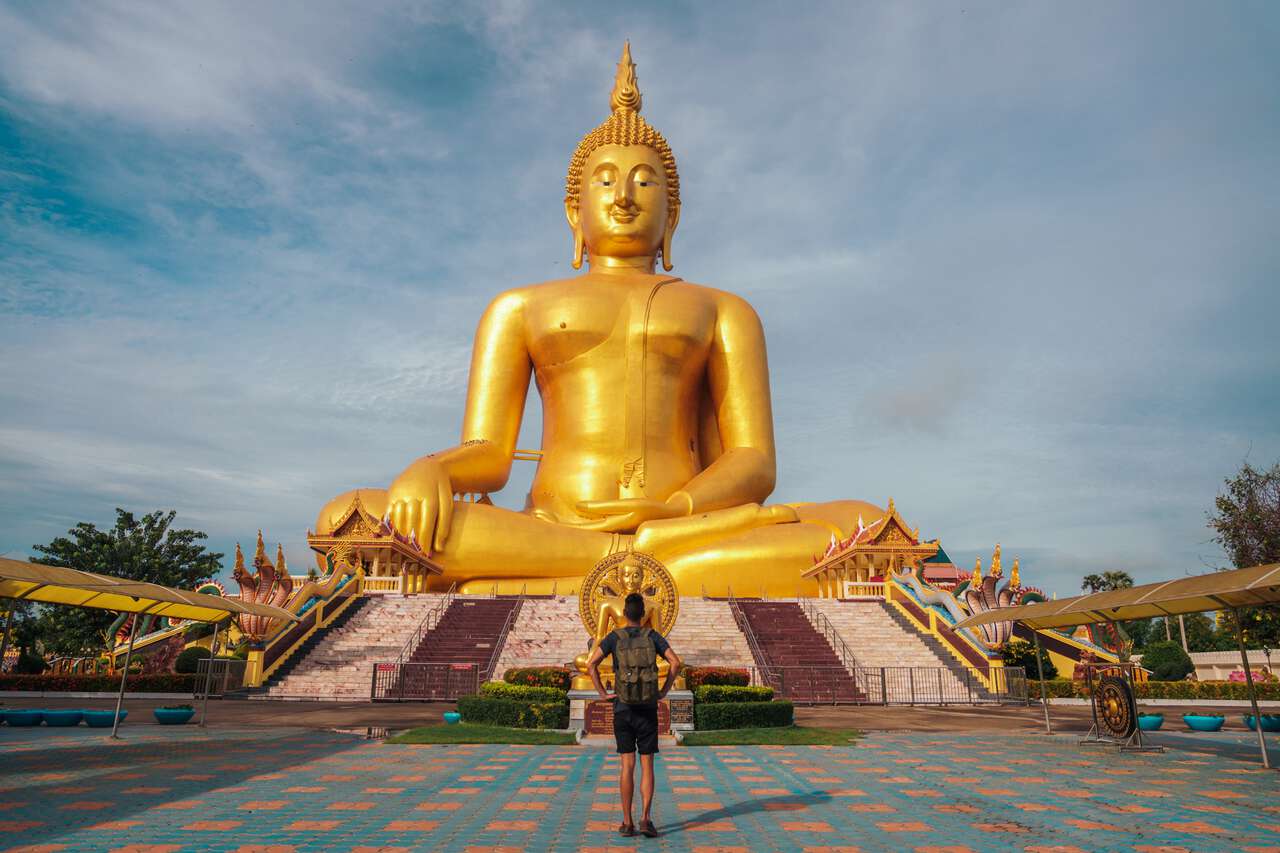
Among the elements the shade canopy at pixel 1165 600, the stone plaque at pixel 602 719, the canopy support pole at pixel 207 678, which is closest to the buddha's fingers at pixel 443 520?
the canopy support pole at pixel 207 678

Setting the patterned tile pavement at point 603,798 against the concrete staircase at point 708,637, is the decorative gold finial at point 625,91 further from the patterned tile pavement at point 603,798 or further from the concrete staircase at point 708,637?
the patterned tile pavement at point 603,798

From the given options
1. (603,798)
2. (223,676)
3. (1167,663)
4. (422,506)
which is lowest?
(603,798)

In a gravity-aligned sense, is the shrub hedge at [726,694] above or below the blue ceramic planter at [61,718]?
above

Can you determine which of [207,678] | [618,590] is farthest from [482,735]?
[207,678]

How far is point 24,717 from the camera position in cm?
1013

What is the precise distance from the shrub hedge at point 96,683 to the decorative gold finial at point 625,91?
18.2 meters

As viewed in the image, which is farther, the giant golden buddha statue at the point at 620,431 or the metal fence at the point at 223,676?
the giant golden buddha statue at the point at 620,431

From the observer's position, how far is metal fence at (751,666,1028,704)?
47.3 feet

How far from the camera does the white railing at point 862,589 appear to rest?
63.7 ft

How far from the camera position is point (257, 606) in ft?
35.6

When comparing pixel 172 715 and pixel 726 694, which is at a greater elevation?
pixel 726 694

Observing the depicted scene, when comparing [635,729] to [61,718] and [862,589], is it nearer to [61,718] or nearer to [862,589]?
[61,718]

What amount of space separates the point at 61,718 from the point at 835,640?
11710mm

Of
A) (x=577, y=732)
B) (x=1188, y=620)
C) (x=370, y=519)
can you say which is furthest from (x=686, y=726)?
(x=1188, y=620)
